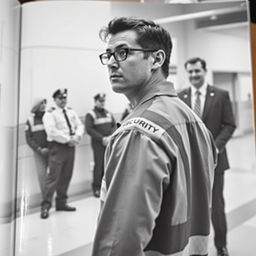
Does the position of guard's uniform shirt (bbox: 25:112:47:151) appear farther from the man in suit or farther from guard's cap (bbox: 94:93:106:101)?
the man in suit

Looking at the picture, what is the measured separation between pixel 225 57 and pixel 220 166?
328 mm

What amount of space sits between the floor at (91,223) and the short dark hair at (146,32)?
347 millimetres

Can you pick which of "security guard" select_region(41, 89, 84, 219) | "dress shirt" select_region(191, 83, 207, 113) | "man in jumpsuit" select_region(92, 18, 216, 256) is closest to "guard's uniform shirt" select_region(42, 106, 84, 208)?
"security guard" select_region(41, 89, 84, 219)

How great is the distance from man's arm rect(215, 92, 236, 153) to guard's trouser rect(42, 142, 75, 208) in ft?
1.34

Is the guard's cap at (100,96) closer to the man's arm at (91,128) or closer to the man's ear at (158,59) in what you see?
the man's arm at (91,128)

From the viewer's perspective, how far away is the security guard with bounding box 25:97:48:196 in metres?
0.80

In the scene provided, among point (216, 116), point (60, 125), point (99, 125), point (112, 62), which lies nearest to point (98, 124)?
point (99, 125)

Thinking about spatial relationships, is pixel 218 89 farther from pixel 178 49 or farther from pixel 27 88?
pixel 27 88

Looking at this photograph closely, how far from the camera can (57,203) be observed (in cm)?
79

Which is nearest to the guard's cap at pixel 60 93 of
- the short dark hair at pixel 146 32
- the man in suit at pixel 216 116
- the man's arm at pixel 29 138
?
the man's arm at pixel 29 138

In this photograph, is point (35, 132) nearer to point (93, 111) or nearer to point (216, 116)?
point (93, 111)

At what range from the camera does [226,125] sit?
0.85 m

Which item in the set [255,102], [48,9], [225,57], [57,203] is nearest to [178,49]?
[225,57]

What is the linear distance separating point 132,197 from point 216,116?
1.44 feet
